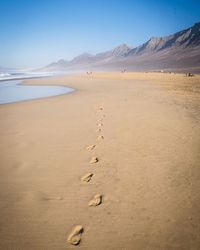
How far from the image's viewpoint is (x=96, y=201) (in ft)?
8.25

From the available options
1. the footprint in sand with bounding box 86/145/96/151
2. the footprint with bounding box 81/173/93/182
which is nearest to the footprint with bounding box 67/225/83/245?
the footprint with bounding box 81/173/93/182

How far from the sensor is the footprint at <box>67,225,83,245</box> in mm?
1973

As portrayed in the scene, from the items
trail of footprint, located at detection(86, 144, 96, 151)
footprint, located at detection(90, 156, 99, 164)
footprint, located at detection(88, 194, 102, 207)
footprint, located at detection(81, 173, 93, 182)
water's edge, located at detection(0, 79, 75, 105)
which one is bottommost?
water's edge, located at detection(0, 79, 75, 105)

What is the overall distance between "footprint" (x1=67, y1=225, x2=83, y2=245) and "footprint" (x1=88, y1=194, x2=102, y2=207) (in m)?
0.36

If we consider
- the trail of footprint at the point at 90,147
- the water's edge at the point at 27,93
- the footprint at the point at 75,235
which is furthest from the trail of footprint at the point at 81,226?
the water's edge at the point at 27,93

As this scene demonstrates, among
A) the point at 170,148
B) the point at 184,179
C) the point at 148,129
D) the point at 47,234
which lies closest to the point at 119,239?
the point at 47,234

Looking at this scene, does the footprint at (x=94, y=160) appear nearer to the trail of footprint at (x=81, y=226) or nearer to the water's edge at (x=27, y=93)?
the trail of footprint at (x=81, y=226)

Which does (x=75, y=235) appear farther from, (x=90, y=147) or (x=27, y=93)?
(x=27, y=93)

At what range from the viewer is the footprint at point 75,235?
197 centimetres

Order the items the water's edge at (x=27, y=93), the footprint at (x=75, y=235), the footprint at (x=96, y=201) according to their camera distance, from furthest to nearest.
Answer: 1. the water's edge at (x=27, y=93)
2. the footprint at (x=96, y=201)
3. the footprint at (x=75, y=235)

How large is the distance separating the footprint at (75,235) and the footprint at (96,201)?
360mm

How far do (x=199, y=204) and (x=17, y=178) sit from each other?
257 cm

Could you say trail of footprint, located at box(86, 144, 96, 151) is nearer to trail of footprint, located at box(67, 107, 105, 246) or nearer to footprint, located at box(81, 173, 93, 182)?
trail of footprint, located at box(67, 107, 105, 246)

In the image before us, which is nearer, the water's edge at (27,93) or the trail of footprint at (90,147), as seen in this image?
the trail of footprint at (90,147)
